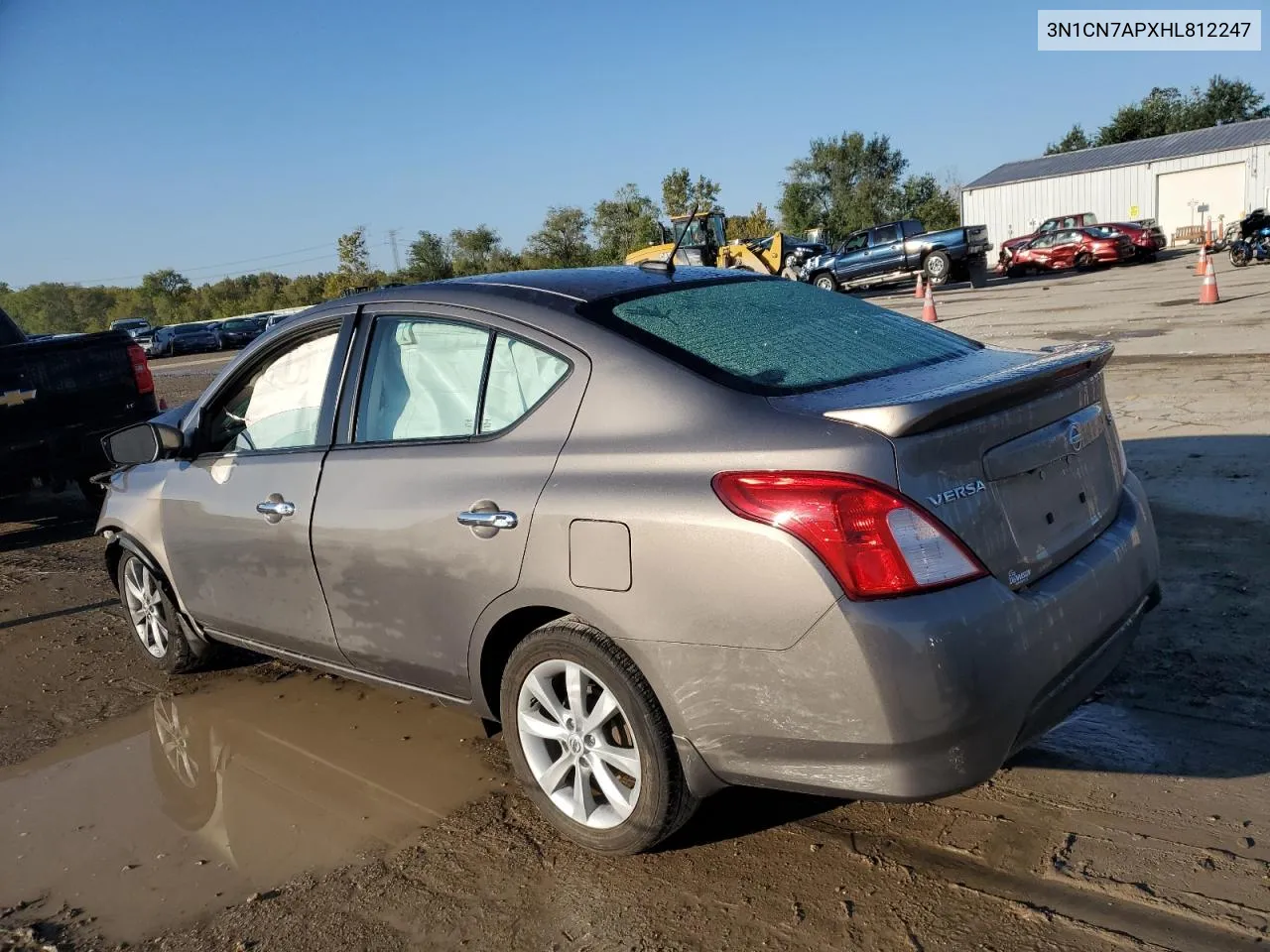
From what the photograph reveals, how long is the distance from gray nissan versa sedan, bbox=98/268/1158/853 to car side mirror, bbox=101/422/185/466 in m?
0.46

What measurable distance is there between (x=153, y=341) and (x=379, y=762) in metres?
46.2

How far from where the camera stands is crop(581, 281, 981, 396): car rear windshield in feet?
9.55

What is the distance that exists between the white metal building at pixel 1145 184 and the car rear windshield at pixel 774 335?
148 ft

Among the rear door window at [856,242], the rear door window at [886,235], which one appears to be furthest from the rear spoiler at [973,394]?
the rear door window at [856,242]

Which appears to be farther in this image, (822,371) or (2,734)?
(2,734)

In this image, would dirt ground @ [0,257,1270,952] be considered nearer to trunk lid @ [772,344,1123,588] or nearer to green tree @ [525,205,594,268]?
trunk lid @ [772,344,1123,588]

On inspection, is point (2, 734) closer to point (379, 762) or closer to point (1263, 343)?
point (379, 762)

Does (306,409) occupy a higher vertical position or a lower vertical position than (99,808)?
higher

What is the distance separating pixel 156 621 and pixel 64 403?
13.5 ft

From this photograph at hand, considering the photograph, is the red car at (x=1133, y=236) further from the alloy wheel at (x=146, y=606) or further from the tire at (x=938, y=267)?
the alloy wheel at (x=146, y=606)

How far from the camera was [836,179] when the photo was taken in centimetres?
8038

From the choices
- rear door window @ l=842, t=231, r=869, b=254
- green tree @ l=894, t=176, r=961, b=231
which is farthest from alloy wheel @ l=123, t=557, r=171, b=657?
green tree @ l=894, t=176, r=961, b=231

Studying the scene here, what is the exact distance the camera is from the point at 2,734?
4.40 meters

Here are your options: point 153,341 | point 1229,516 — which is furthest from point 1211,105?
point 1229,516
